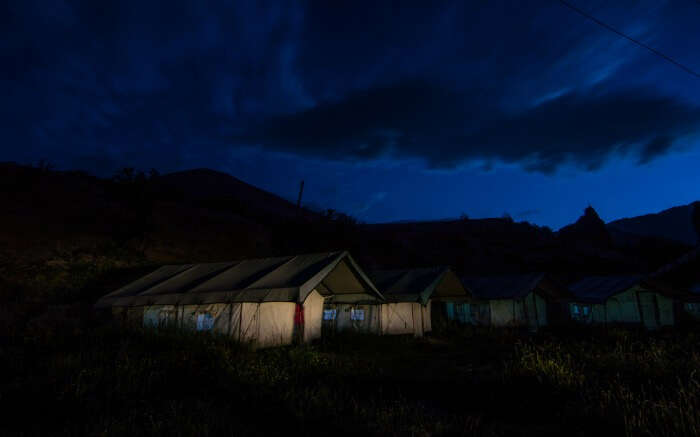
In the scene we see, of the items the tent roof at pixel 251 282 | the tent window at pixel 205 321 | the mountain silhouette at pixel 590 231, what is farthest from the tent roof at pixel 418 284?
the mountain silhouette at pixel 590 231

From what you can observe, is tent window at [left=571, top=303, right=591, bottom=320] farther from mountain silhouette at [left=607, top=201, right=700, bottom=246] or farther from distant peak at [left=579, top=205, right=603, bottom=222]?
mountain silhouette at [left=607, top=201, right=700, bottom=246]

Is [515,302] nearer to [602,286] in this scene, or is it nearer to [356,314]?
[602,286]

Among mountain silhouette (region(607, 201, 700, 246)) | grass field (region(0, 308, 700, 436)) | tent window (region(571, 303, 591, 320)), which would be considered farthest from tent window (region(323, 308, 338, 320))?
mountain silhouette (region(607, 201, 700, 246))

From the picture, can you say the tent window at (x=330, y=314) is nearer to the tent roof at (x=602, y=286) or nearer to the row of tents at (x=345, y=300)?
the row of tents at (x=345, y=300)

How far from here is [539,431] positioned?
557cm

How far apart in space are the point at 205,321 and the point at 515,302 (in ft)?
68.6

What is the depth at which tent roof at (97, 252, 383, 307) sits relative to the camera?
502 inches

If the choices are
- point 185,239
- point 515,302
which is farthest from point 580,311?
point 185,239

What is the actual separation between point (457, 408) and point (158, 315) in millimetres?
12657

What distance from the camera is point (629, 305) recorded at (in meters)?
28.9

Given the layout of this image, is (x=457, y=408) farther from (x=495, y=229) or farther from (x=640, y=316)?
(x=495, y=229)

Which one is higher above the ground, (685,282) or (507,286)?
(507,286)

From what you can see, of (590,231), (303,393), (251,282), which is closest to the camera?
(303,393)

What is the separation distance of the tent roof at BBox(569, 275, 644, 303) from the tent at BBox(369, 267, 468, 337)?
1314 centimetres
